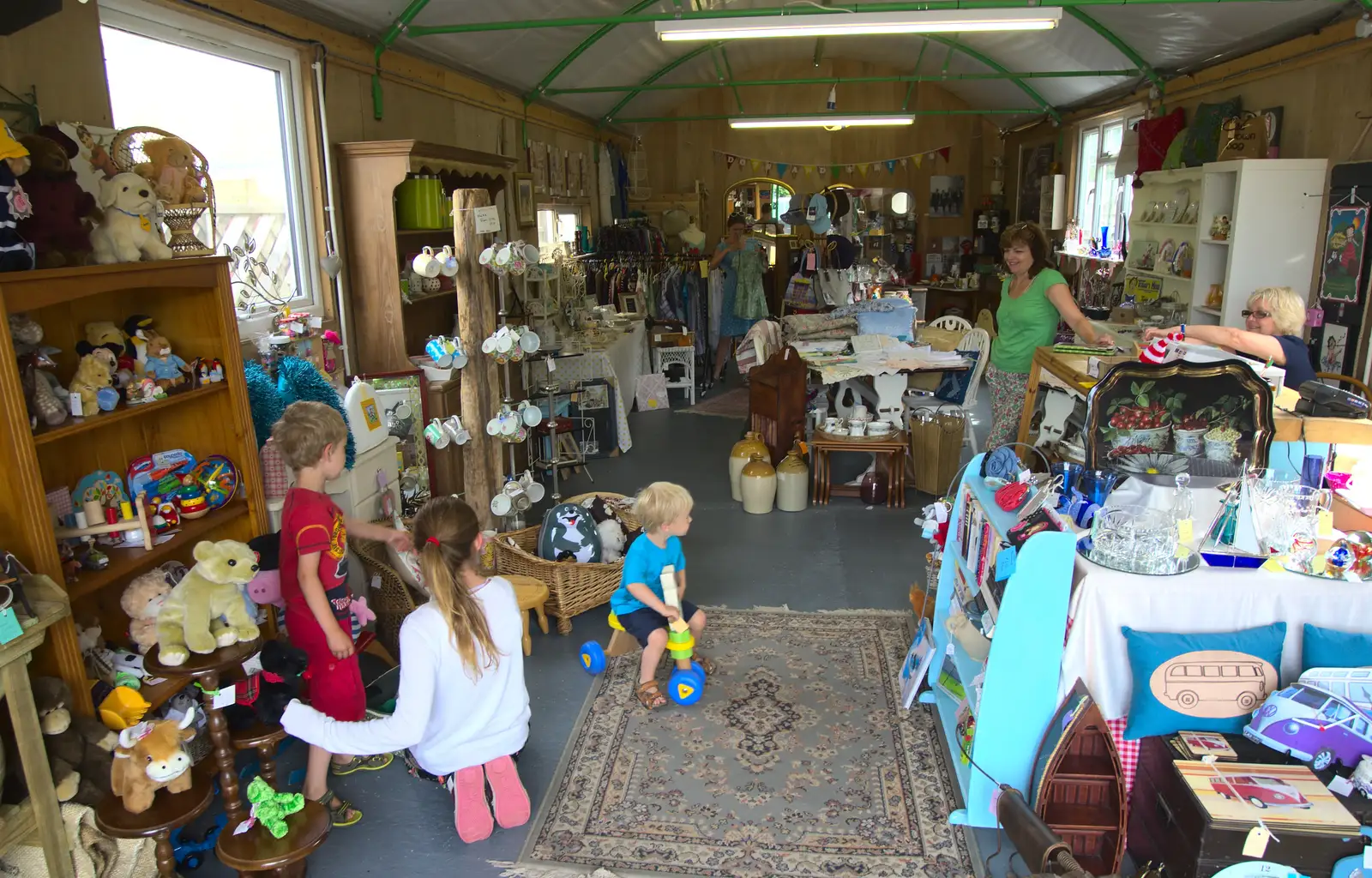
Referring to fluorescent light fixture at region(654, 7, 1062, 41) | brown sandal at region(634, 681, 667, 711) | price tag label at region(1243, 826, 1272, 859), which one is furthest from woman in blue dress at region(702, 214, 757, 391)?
price tag label at region(1243, 826, 1272, 859)

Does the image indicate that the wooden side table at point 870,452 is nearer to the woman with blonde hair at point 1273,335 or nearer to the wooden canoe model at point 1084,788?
the woman with blonde hair at point 1273,335

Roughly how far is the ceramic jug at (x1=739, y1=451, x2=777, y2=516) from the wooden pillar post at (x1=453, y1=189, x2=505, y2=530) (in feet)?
5.73

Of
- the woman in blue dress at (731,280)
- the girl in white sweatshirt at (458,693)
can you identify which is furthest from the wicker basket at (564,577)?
the woman in blue dress at (731,280)

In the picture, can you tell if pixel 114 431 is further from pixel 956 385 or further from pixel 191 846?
pixel 956 385

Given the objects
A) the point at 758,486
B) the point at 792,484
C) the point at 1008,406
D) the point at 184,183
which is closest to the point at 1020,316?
the point at 1008,406

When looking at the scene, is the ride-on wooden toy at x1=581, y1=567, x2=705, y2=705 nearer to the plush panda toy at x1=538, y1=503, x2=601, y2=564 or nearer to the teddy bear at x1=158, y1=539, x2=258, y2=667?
the plush panda toy at x1=538, y1=503, x2=601, y2=564

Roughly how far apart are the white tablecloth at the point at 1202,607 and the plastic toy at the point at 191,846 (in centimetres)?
241

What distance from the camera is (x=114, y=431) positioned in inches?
121

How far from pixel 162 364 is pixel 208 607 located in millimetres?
847

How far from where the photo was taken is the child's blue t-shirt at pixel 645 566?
3463 millimetres

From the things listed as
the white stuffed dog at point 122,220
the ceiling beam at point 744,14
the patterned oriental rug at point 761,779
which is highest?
the ceiling beam at point 744,14

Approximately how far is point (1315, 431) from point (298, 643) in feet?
10.9

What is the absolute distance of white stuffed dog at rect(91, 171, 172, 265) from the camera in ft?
8.80

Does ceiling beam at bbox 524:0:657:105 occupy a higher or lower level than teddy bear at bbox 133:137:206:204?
higher
